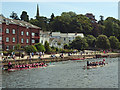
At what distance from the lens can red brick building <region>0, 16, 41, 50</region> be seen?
8082 cm

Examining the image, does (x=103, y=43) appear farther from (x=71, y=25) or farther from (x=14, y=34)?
(x=14, y=34)

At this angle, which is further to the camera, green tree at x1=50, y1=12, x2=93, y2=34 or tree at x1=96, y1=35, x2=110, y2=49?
green tree at x1=50, y1=12, x2=93, y2=34

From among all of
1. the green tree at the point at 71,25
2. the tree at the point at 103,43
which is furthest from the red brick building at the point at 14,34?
the green tree at the point at 71,25

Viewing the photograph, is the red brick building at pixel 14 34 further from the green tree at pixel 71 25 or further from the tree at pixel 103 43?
the green tree at pixel 71 25

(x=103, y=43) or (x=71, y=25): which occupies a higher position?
(x=71, y=25)

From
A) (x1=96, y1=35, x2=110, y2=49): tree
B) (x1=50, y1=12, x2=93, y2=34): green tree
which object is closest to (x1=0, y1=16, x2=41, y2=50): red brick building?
(x1=96, y1=35, x2=110, y2=49): tree

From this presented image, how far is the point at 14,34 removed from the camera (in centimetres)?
8625

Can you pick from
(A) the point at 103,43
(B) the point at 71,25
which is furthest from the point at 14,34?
(B) the point at 71,25

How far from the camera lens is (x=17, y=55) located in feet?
238

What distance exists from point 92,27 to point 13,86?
138932 mm

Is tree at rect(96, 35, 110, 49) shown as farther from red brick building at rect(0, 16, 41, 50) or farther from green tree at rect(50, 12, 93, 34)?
red brick building at rect(0, 16, 41, 50)

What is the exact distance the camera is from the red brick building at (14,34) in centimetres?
8082

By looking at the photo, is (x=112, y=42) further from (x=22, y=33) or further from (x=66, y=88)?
(x=66, y=88)

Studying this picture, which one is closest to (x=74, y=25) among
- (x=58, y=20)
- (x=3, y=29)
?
(x=58, y=20)
